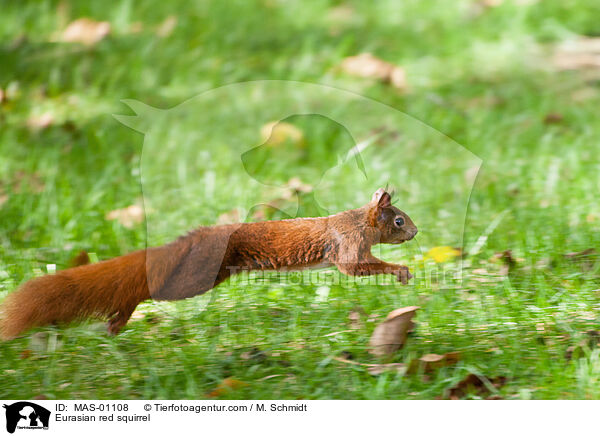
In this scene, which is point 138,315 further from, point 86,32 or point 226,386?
point 86,32

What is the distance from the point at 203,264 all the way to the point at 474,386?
764 mm

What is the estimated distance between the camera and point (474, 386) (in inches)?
78.3

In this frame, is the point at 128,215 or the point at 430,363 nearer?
the point at 430,363

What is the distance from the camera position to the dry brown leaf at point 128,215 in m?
2.81

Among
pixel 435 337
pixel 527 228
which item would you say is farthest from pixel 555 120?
pixel 435 337

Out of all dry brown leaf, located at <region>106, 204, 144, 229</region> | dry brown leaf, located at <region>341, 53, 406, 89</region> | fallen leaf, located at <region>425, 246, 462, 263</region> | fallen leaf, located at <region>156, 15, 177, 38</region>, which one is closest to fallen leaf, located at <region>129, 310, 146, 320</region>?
dry brown leaf, located at <region>106, 204, 144, 229</region>

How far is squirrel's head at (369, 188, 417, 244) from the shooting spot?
7.05ft

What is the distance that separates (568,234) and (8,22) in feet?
10.1

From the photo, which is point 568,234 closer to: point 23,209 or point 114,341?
point 114,341

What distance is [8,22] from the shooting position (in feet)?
13.7

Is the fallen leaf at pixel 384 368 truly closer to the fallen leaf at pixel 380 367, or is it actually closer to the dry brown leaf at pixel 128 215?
the fallen leaf at pixel 380 367
